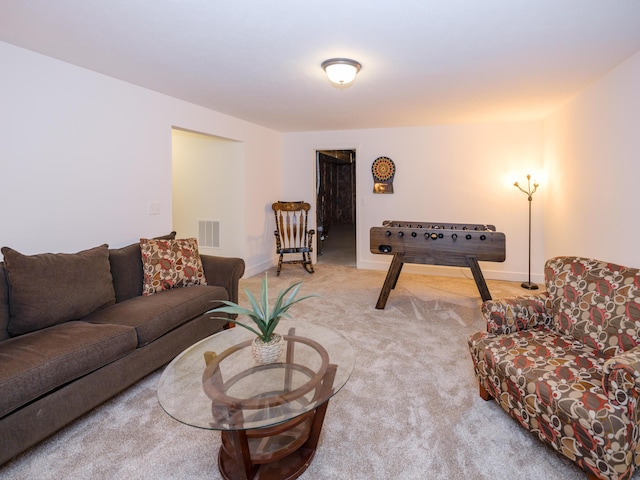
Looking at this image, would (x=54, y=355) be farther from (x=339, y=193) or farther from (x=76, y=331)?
(x=339, y=193)

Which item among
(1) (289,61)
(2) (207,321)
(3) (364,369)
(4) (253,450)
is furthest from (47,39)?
(3) (364,369)

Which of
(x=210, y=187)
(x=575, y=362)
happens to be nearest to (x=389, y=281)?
(x=575, y=362)

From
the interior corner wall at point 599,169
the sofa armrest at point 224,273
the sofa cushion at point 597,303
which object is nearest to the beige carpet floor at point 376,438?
the sofa cushion at point 597,303

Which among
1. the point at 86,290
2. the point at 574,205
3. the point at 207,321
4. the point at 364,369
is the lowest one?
the point at 364,369

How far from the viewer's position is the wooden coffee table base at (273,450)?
1387mm

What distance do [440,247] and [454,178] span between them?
Result: 1.87 meters

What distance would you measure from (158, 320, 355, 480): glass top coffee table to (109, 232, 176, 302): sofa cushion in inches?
46.2

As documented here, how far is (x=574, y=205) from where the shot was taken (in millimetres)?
3635

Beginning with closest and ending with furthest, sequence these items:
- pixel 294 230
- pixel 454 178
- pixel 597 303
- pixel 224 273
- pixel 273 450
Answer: pixel 273 450
pixel 597 303
pixel 224 273
pixel 454 178
pixel 294 230

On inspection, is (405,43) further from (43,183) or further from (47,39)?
(43,183)

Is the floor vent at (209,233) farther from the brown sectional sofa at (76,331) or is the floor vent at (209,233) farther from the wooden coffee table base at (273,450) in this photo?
the wooden coffee table base at (273,450)

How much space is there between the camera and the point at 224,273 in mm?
3066

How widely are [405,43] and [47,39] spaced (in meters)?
2.38

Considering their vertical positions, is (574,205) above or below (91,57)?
below
